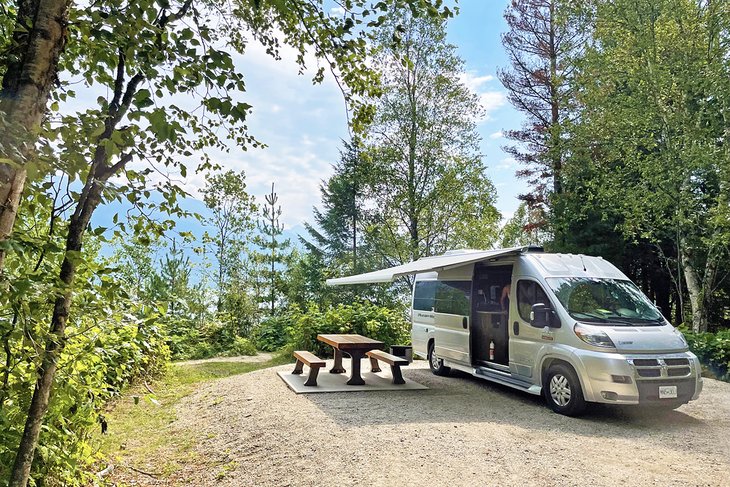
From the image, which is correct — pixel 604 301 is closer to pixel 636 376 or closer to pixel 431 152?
pixel 636 376

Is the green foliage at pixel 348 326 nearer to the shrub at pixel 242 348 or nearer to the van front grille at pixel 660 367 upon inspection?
the shrub at pixel 242 348

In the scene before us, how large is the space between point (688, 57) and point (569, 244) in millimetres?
7602

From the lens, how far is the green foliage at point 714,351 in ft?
29.2

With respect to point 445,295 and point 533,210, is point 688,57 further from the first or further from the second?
point 533,210

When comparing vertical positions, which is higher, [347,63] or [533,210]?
[533,210]

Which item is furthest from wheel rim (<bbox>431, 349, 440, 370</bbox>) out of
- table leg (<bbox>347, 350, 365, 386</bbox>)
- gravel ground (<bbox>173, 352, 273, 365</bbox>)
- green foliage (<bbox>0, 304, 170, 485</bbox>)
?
green foliage (<bbox>0, 304, 170, 485</bbox>)

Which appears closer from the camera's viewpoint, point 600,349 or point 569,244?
point 600,349

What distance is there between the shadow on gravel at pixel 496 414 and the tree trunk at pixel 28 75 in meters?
4.11

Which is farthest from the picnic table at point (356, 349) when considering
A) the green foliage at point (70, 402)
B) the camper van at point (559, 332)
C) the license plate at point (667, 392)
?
the green foliage at point (70, 402)

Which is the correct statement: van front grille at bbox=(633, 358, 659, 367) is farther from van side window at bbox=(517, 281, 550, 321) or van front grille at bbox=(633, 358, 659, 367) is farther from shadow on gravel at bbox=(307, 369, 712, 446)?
van side window at bbox=(517, 281, 550, 321)

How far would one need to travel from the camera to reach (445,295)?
8.78 meters

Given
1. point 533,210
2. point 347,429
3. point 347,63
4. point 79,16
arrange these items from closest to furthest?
point 79,16, point 347,63, point 347,429, point 533,210

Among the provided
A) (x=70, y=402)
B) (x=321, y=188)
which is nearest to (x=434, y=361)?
(x=70, y=402)

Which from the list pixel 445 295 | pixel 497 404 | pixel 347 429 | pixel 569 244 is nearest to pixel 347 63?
pixel 347 429
